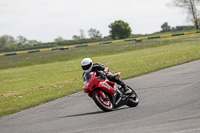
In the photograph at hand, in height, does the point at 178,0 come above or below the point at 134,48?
above

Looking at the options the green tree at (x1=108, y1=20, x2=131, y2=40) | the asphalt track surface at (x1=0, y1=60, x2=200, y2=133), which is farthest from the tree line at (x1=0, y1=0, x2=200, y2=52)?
the asphalt track surface at (x1=0, y1=60, x2=200, y2=133)

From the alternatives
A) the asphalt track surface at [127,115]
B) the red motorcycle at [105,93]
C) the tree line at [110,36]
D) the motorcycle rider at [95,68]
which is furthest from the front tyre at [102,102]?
the tree line at [110,36]

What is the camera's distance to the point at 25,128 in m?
8.70

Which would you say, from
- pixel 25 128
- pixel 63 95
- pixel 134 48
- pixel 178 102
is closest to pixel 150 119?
pixel 178 102

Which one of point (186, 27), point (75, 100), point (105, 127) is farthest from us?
point (186, 27)

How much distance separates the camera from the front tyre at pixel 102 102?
8896 mm

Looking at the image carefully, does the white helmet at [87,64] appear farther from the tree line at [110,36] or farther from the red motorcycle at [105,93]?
the tree line at [110,36]

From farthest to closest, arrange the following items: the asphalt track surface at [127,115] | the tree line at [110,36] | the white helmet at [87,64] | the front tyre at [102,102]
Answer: the tree line at [110,36] → the white helmet at [87,64] → the front tyre at [102,102] → the asphalt track surface at [127,115]

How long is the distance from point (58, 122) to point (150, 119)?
2583 millimetres

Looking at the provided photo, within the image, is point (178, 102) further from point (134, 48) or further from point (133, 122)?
point (134, 48)

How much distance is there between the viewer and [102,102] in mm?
9078

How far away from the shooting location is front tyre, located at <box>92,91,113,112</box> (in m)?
8.90

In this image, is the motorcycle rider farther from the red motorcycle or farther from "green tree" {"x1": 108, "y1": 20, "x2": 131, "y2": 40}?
"green tree" {"x1": 108, "y1": 20, "x2": 131, "y2": 40}

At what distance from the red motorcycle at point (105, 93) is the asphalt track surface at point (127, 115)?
191 mm
